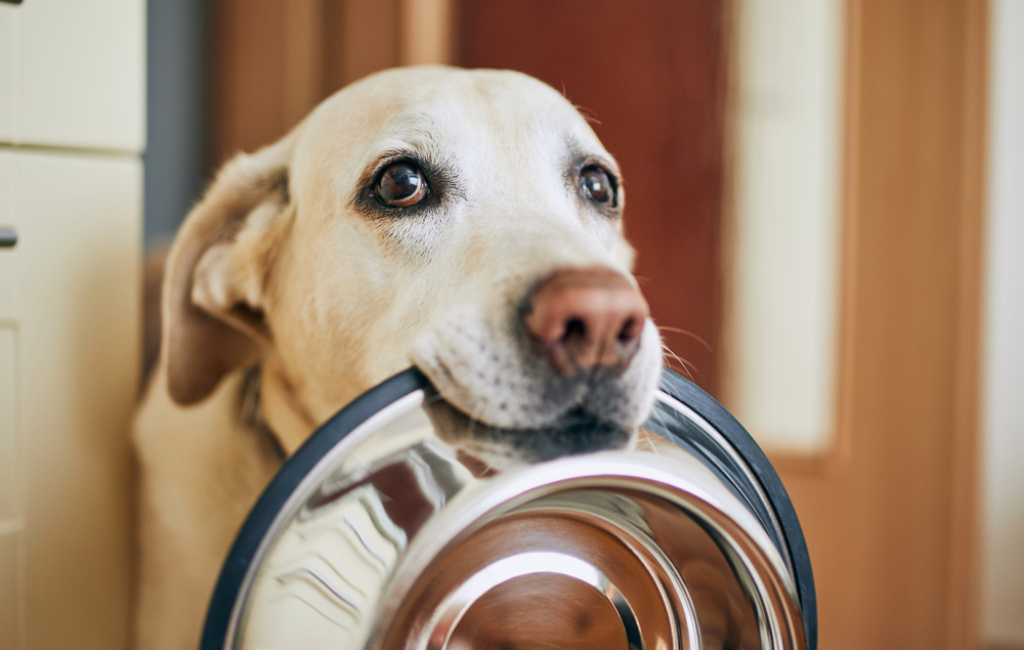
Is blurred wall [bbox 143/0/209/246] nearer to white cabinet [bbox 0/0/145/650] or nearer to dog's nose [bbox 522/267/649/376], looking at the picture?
white cabinet [bbox 0/0/145/650]

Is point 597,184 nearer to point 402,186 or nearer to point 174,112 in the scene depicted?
point 402,186

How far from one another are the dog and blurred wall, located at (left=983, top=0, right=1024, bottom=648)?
4.81 ft

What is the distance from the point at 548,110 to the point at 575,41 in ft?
2.13

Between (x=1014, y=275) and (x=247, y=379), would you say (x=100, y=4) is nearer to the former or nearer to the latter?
(x=247, y=379)

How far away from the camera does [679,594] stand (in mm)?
634

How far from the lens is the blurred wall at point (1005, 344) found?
5.45ft

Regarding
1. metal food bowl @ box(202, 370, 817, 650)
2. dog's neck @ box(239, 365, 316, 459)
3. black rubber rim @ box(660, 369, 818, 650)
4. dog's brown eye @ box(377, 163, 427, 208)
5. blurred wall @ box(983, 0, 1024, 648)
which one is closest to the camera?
metal food bowl @ box(202, 370, 817, 650)

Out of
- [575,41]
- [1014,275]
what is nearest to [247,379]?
[575,41]

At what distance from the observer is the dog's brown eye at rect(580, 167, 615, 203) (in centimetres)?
83

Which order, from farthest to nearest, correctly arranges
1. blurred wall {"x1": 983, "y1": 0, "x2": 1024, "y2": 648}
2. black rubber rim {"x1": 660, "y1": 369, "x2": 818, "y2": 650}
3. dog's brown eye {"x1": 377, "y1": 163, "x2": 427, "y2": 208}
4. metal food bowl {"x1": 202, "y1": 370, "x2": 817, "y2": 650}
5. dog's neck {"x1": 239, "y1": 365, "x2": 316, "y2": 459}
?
blurred wall {"x1": 983, "y1": 0, "x2": 1024, "y2": 648}
dog's neck {"x1": 239, "y1": 365, "x2": 316, "y2": 459}
dog's brown eye {"x1": 377, "y1": 163, "x2": 427, "y2": 208}
black rubber rim {"x1": 660, "y1": 369, "x2": 818, "y2": 650}
metal food bowl {"x1": 202, "y1": 370, "x2": 817, "y2": 650}

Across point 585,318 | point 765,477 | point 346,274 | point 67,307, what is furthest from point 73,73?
point 765,477

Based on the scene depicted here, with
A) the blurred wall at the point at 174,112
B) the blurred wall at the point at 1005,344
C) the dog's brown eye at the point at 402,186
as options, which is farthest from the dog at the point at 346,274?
the blurred wall at the point at 1005,344

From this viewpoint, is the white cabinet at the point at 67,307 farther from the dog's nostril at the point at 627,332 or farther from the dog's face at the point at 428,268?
the dog's nostril at the point at 627,332

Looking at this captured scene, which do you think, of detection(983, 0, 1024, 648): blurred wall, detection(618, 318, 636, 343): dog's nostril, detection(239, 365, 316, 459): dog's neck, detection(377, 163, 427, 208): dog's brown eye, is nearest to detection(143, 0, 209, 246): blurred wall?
detection(239, 365, 316, 459): dog's neck
